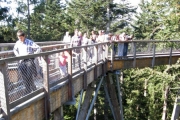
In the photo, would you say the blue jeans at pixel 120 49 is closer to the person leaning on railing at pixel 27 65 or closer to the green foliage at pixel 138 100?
the person leaning on railing at pixel 27 65

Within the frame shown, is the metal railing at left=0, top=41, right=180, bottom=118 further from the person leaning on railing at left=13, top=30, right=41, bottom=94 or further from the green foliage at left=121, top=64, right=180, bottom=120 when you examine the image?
the green foliage at left=121, top=64, right=180, bottom=120

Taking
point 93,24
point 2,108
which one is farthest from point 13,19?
point 2,108

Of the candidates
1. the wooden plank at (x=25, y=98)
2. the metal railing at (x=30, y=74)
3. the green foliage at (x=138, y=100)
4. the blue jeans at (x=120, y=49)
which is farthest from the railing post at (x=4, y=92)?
the green foliage at (x=138, y=100)

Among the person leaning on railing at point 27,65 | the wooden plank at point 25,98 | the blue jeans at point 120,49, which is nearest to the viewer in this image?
the wooden plank at point 25,98

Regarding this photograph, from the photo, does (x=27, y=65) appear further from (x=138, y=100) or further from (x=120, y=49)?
(x=138, y=100)

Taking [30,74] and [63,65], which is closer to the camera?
[30,74]

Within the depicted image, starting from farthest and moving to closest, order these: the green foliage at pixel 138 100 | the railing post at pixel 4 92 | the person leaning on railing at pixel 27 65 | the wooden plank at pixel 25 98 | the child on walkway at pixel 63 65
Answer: the green foliage at pixel 138 100, the child on walkway at pixel 63 65, the person leaning on railing at pixel 27 65, the wooden plank at pixel 25 98, the railing post at pixel 4 92

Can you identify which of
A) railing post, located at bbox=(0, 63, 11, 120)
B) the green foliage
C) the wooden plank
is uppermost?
railing post, located at bbox=(0, 63, 11, 120)

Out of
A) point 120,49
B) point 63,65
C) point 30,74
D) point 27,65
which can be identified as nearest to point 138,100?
point 120,49

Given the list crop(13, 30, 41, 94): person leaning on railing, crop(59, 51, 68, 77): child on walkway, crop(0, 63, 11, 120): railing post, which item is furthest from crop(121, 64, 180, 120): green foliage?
crop(0, 63, 11, 120): railing post

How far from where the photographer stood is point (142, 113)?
2716 cm

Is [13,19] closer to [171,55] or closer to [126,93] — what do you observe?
[126,93]

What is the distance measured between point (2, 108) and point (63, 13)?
3419cm

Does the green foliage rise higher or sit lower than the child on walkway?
lower
